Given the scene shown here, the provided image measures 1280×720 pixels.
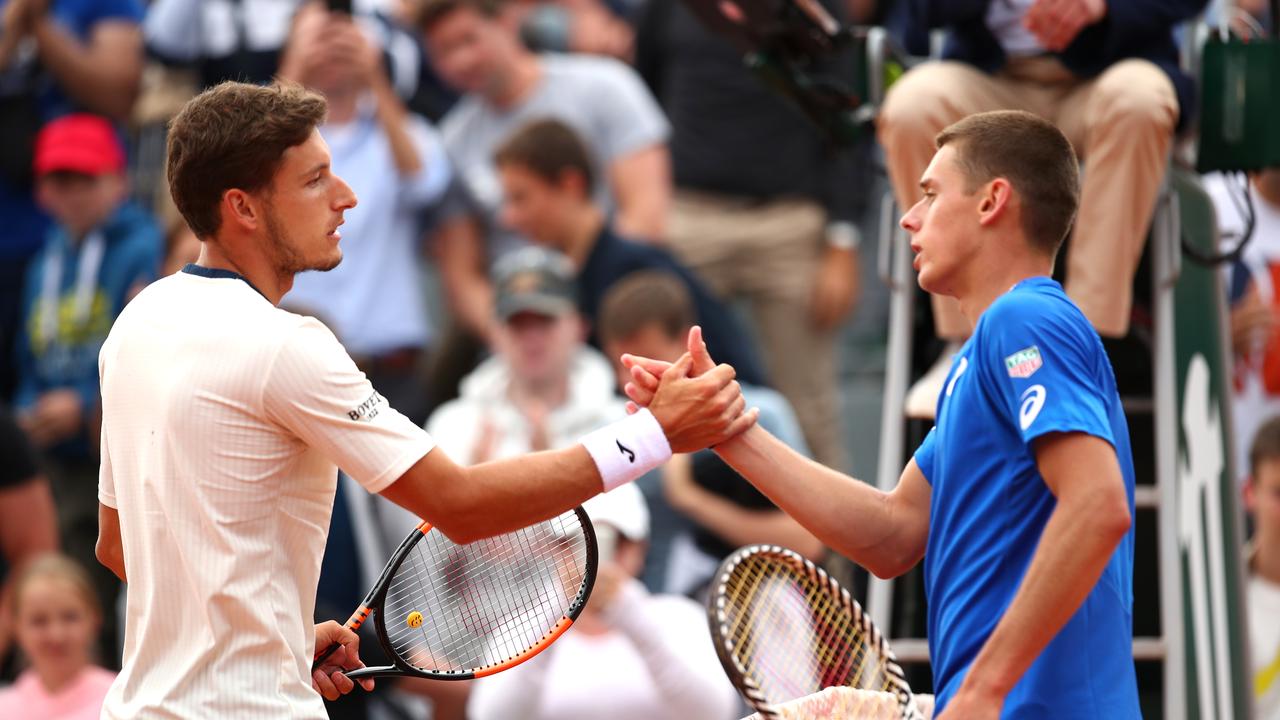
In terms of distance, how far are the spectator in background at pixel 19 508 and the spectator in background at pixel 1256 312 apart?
4.69 meters

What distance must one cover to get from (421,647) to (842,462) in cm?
475

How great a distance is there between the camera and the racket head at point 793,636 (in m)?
3.91

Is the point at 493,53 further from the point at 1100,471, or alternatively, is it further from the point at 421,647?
the point at 1100,471

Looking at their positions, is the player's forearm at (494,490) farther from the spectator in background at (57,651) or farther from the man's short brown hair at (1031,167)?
the spectator in background at (57,651)

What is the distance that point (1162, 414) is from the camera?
555 cm

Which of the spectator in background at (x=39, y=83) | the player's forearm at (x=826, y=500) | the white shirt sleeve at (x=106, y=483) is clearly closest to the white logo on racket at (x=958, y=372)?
the player's forearm at (x=826, y=500)

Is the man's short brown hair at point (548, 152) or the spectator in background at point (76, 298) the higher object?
the man's short brown hair at point (548, 152)

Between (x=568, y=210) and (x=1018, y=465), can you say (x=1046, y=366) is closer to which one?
(x=1018, y=465)

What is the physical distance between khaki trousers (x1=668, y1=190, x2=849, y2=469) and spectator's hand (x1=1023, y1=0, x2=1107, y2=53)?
3398 millimetres

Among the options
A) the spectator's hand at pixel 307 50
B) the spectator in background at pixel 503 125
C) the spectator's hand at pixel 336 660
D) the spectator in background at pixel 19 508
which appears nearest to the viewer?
the spectator's hand at pixel 336 660

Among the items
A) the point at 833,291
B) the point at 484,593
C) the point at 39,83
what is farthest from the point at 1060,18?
the point at 39,83

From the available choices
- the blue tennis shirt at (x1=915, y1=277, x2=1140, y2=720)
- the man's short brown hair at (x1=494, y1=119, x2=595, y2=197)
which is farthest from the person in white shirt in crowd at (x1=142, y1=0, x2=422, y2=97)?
the blue tennis shirt at (x1=915, y1=277, x2=1140, y2=720)

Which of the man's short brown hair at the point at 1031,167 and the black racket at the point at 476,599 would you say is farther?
the black racket at the point at 476,599

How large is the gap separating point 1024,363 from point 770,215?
17.6ft
